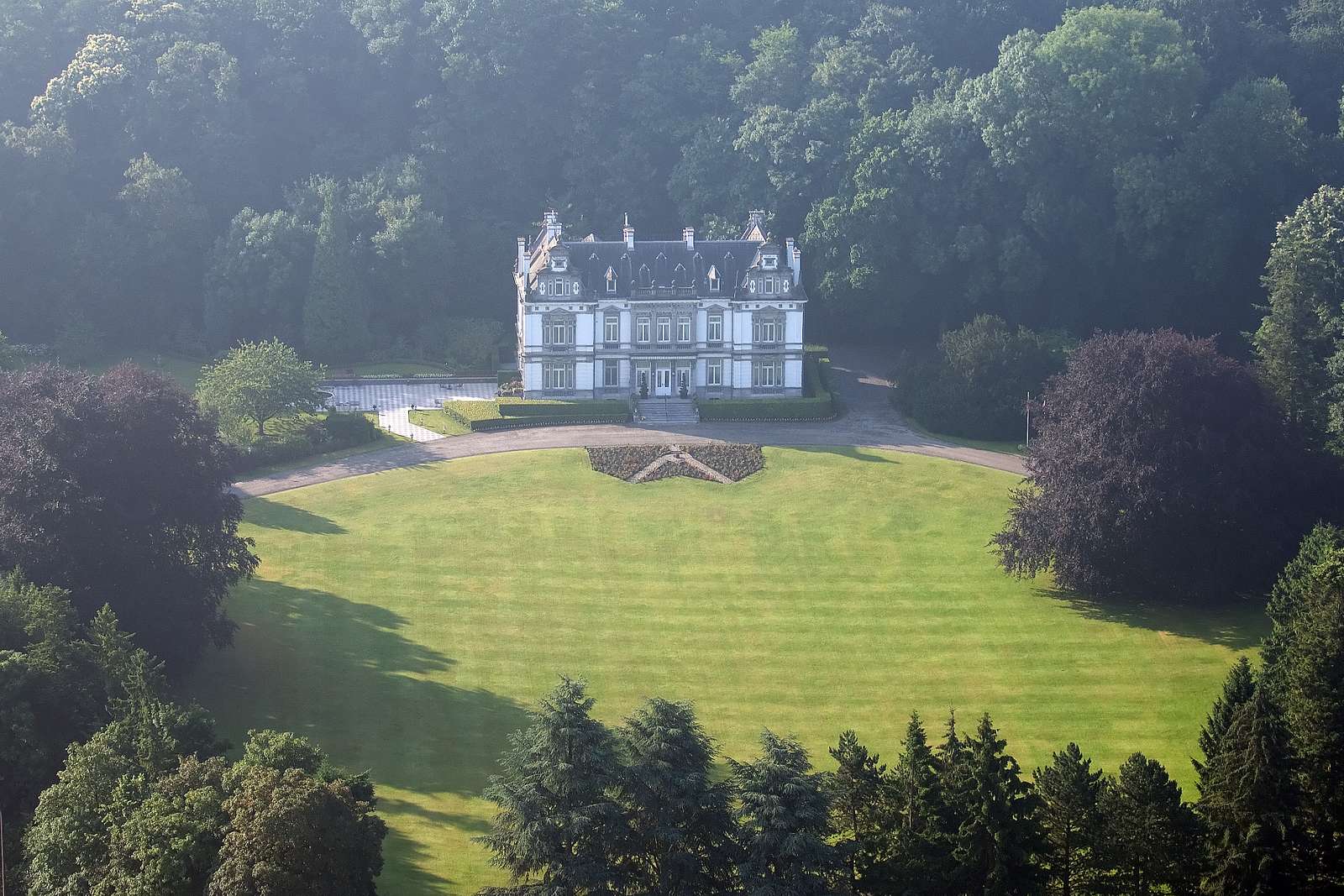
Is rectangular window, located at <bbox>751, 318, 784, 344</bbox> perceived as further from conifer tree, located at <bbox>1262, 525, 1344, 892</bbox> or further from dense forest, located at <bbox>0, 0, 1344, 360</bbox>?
conifer tree, located at <bbox>1262, 525, 1344, 892</bbox>

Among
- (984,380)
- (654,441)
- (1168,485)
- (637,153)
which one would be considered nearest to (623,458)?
(654,441)

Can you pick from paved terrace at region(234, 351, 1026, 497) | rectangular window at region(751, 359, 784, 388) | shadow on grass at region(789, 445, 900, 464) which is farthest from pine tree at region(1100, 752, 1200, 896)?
rectangular window at region(751, 359, 784, 388)

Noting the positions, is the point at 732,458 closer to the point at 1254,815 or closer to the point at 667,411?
the point at 667,411

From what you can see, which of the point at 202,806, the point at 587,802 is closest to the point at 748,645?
the point at 587,802

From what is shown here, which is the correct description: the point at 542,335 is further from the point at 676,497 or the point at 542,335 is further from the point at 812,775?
the point at 812,775

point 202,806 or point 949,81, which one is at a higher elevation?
point 949,81

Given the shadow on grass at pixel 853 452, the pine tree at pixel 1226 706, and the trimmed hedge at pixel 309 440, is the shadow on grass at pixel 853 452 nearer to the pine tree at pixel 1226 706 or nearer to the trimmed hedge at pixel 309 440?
the trimmed hedge at pixel 309 440
